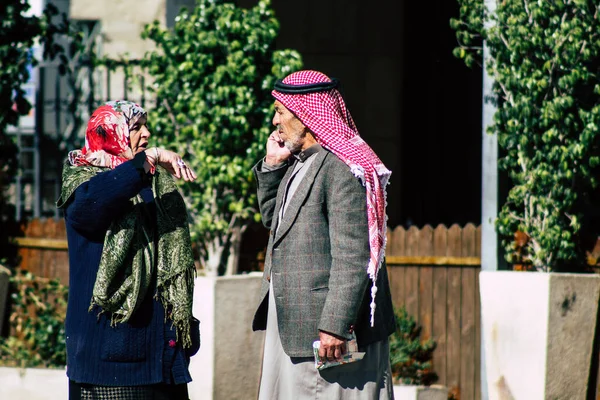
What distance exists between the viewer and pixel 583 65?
6059mm

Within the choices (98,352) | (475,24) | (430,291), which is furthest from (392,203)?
(98,352)

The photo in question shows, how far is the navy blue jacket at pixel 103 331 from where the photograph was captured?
12.5ft

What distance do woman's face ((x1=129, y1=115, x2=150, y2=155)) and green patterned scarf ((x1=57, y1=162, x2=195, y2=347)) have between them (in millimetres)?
134

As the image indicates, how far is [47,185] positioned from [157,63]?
2175mm

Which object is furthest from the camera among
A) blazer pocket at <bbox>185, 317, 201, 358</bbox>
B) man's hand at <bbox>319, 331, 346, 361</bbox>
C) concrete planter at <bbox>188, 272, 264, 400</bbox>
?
concrete planter at <bbox>188, 272, 264, 400</bbox>

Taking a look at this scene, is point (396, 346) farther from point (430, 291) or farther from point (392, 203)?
point (392, 203)

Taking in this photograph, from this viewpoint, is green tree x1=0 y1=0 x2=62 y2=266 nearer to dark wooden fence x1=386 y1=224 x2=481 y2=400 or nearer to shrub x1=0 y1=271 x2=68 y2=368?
shrub x1=0 y1=271 x2=68 y2=368

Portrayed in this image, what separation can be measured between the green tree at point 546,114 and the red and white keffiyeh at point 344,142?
235 cm

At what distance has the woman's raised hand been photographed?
3803mm

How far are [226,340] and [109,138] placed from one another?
7.96 ft

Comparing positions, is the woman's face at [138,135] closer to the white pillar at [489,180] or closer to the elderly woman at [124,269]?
the elderly woman at [124,269]

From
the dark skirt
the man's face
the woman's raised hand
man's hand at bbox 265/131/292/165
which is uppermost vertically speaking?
the man's face

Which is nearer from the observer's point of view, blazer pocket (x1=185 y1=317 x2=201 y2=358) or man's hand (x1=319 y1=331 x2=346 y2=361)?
man's hand (x1=319 y1=331 x2=346 y2=361)

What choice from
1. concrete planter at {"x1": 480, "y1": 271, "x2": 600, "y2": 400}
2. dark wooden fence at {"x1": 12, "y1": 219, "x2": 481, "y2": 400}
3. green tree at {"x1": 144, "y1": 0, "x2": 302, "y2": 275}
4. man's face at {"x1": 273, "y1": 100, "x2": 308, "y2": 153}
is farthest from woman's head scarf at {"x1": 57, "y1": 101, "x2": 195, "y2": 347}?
dark wooden fence at {"x1": 12, "y1": 219, "x2": 481, "y2": 400}
